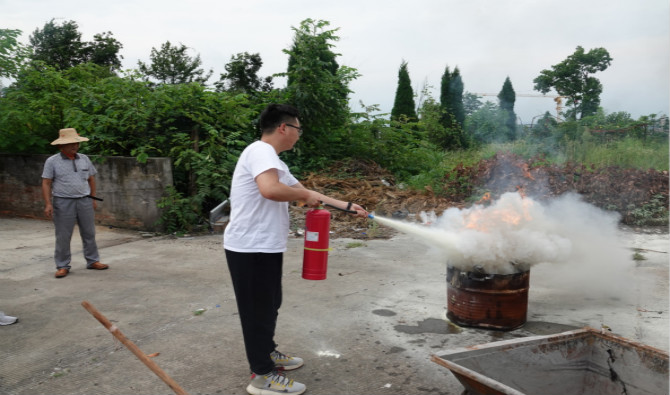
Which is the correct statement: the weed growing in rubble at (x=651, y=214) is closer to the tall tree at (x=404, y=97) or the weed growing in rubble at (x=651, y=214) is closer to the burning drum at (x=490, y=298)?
the burning drum at (x=490, y=298)

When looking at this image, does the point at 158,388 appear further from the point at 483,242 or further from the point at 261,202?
the point at 483,242

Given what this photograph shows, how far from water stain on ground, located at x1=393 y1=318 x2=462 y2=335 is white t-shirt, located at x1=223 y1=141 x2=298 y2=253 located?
1890 mm

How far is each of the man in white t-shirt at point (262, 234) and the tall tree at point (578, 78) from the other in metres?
8.24

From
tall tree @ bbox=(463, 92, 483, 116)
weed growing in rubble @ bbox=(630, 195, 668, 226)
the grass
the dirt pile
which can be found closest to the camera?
weed growing in rubble @ bbox=(630, 195, 668, 226)

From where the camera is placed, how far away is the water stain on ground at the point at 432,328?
4.46m

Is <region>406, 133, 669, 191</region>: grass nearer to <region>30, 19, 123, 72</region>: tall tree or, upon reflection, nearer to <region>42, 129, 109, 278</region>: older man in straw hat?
<region>42, 129, 109, 278</region>: older man in straw hat

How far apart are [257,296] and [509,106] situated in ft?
33.6

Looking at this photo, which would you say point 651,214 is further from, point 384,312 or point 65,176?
point 65,176

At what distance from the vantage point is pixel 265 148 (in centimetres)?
315

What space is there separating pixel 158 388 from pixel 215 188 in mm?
6533

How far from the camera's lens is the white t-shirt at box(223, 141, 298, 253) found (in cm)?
312

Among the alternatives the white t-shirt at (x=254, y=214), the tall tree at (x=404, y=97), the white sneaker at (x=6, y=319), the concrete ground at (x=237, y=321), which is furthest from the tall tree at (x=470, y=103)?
the white sneaker at (x=6, y=319)

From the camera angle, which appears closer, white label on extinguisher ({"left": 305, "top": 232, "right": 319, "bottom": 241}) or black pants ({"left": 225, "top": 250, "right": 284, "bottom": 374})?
black pants ({"left": 225, "top": 250, "right": 284, "bottom": 374})

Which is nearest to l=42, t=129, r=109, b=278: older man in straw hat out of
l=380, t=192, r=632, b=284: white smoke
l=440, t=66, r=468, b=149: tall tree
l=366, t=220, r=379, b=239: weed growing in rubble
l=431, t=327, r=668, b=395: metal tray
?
l=380, t=192, r=632, b=284: white smoke
